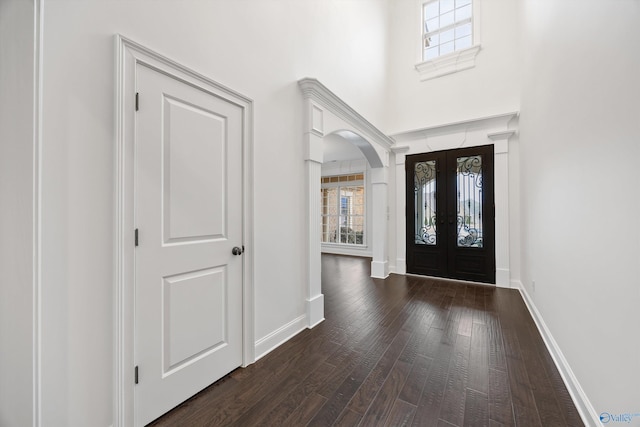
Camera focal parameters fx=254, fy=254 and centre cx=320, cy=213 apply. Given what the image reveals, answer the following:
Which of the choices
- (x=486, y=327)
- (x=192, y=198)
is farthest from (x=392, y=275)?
(x=192, y=198)

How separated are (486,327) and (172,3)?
381 cm

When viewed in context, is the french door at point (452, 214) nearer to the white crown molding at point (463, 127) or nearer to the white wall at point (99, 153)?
the white crown molding at point (463, 127)

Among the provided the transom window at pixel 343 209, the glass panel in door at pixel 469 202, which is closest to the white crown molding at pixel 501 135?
the glass panel in door at pixel 469 202

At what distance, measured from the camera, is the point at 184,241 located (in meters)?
1.63

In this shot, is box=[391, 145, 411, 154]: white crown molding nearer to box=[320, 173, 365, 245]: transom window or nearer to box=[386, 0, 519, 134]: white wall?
box=[386, 0, 519, 134]: white wall

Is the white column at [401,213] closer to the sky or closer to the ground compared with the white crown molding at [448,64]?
closer to the ground

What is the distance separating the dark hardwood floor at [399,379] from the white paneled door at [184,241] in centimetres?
23

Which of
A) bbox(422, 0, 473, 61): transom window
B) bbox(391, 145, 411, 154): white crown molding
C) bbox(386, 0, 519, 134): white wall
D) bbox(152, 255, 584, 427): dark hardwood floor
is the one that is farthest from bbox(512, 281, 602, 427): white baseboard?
bbox(422, 0, 473, 61): transom window

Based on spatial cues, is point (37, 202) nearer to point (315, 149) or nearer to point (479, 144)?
point (315, 149)

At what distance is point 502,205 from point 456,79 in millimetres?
2456

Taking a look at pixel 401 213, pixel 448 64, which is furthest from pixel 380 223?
pixel 448 64

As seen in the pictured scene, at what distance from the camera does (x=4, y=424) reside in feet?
4.01

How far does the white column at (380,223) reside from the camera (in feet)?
15.6

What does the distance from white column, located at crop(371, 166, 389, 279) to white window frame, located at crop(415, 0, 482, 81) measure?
2.06 meters
